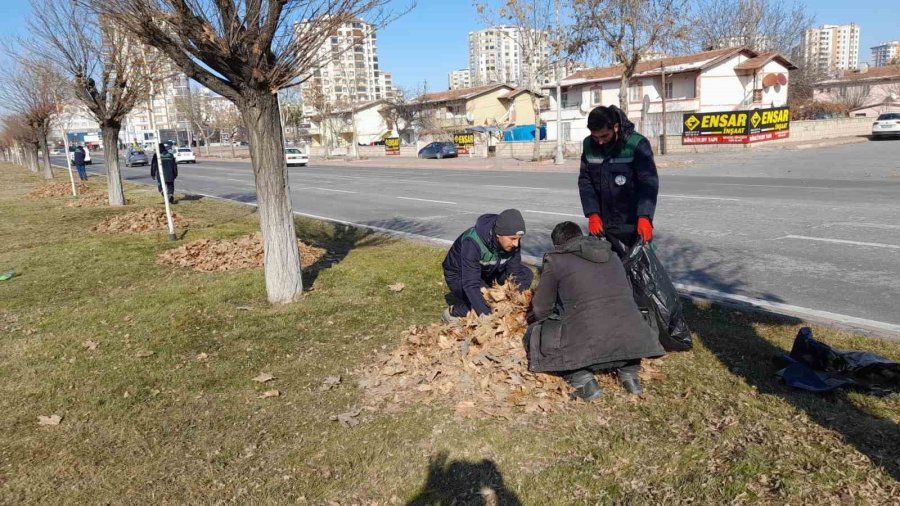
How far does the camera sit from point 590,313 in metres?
3.67

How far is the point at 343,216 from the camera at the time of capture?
1355 centimetres

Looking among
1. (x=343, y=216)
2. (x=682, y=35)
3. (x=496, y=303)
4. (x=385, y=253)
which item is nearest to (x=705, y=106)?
(x=682, y=35)

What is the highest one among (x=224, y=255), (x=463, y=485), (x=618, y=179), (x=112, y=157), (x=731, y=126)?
(x=731, y=126)

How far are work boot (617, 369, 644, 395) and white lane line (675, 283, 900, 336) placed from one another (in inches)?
76.5

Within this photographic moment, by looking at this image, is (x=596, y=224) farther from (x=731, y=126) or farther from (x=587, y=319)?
(x=731, y=126)

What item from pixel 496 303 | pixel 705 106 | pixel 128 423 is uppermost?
pixel 705 106

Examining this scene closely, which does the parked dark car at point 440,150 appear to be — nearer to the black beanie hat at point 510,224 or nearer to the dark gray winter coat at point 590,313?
the black beanie hat at point 510,224

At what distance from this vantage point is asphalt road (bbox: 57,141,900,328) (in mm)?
6211

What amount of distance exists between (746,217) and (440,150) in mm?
35450

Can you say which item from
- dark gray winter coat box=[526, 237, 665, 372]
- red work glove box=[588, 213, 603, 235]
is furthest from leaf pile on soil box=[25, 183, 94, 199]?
dark gray winter coat box=[526, 237, 665, 372]

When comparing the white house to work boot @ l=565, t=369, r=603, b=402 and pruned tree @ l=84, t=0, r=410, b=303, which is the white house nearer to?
pruned tree @ l=84, t=0, r=410, b=303

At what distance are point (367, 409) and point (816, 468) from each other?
246 cm

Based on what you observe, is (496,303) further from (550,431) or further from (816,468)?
(816,468)

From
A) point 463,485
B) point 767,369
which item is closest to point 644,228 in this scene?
point 767,369
